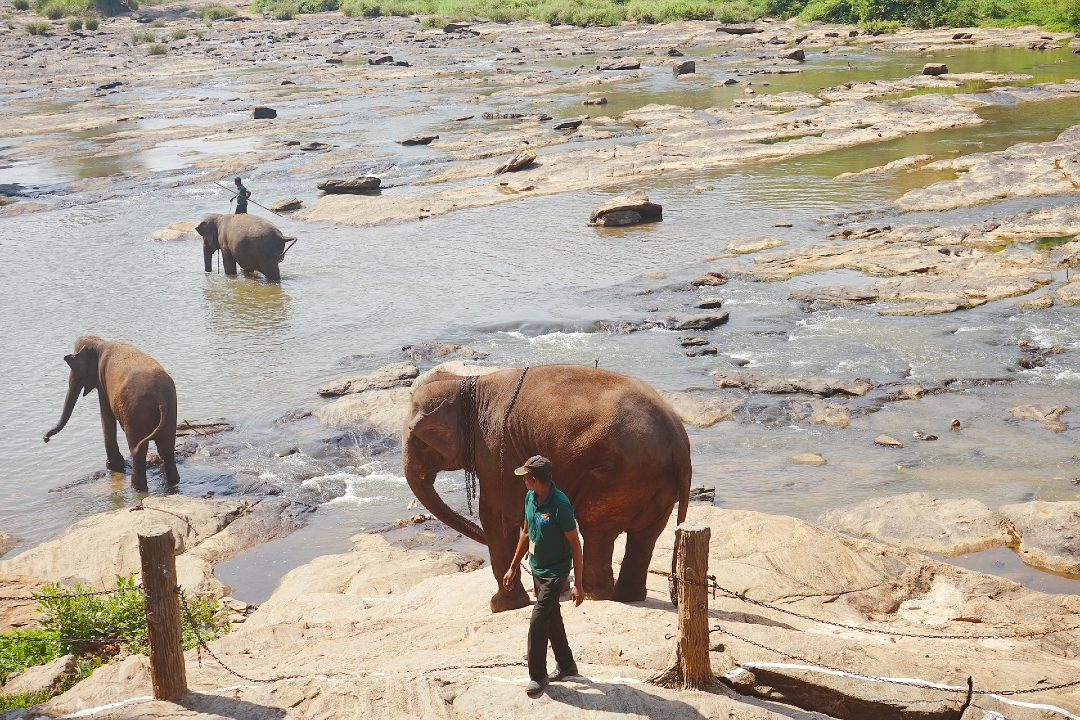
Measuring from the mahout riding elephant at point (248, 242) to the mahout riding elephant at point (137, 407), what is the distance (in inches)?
300

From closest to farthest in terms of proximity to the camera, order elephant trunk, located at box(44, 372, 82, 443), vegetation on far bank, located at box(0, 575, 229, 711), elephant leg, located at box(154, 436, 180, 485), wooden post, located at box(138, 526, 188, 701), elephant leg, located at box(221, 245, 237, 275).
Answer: wooden post, located at box(138, 526, 188, 701)
vegetation on far bank, located at box(0, 575, 229, 711)
elephant leg, located at box(154, 436, 180, 485)
elephant trunk, located at box(44, 372, 82, 443)
elephant leg, located at box(221, 245, 237, 275)

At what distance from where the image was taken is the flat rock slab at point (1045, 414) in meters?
11.5

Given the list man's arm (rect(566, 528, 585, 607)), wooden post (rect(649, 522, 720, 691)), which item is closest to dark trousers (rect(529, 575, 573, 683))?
man's arm (rect(566, 528, 585, 607))

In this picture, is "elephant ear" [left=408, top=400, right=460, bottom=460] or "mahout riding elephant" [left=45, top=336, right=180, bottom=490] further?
"mahout riding elephant" [left=45, top=336, right=180, bottom=490]

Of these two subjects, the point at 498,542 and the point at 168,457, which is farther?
the point at 168,457

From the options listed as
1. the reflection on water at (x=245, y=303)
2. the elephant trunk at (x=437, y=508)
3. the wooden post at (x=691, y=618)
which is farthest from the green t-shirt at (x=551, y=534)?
the reflection on water at (x=245, y=303)

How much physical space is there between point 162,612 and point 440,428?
2.48 meters

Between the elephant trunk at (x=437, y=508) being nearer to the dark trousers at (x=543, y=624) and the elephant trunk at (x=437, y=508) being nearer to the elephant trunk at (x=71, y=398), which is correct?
the dark trousers at (x=543, y=624)

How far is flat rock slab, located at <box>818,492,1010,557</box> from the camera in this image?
9.02 metres

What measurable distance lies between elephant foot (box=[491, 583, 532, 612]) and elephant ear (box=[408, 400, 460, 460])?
3.67ft

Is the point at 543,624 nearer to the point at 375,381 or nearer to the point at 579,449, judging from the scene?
the point at 579,449

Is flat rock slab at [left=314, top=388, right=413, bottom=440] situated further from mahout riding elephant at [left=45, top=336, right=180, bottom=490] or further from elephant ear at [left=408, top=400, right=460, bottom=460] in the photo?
elephant ear at [left=408, top=400, right=460, bottom=460]

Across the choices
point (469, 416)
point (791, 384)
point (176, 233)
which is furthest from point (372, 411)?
point (176, 233)

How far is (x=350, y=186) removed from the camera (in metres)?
26.2
